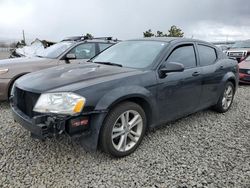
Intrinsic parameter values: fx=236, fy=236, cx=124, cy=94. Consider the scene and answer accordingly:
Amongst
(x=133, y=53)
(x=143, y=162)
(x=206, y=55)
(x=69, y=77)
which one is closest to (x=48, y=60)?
(x=133, y=53)

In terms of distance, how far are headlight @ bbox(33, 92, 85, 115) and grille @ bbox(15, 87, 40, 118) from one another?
15cm

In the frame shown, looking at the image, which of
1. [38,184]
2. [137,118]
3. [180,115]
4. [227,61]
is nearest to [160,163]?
[137,118]

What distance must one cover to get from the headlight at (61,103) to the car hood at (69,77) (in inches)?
3.4

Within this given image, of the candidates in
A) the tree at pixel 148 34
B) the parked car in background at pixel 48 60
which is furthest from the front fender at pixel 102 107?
the tree at pixel 148 34

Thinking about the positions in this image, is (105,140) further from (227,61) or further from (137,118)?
(227,61)

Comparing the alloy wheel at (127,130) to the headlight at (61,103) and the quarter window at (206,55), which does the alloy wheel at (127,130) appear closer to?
the headlight at (61,103)

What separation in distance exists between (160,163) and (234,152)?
3.74ft

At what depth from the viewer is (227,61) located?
16.1 feet

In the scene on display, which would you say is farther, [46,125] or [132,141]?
[132,141]

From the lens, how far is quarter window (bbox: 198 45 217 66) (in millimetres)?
4280

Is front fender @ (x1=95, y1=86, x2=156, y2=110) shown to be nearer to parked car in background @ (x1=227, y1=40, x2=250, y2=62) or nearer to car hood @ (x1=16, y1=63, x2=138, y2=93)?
car hood @ (x1=16, y1=63, x2=138, y2=93)

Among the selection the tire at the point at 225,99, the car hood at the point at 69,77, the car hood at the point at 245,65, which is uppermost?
the car hood at the point at 69,77

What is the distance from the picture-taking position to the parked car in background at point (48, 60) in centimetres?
482

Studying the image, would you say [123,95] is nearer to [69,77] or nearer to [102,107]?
[102,107]
